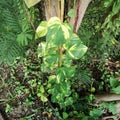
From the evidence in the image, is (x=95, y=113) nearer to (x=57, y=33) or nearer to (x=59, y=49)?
(x=59, y=49)

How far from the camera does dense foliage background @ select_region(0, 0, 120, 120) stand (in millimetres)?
1291

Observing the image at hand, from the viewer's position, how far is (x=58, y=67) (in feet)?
4.22

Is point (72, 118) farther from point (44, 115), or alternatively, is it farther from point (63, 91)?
→ point (63, 91)

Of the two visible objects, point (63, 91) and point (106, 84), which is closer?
point (63, 91)

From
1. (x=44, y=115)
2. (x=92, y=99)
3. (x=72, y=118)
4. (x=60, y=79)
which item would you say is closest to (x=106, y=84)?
(x=92, y=99)

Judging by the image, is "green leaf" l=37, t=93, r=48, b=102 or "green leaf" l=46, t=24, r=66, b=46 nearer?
"green leaf" l=46, t=24, r=66, b=46

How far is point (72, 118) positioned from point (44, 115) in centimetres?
17

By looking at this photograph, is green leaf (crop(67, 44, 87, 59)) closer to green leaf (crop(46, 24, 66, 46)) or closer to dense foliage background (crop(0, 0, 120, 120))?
dense foliage background (crop(0, 0, 120, 120))

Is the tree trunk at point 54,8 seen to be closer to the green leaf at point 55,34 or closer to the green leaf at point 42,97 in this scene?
the green leaf at point 55,34

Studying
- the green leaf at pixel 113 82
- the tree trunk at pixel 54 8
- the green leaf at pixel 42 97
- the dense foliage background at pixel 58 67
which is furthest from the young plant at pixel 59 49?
the green leaf at pixel 113 82

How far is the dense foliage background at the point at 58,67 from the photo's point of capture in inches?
50.8

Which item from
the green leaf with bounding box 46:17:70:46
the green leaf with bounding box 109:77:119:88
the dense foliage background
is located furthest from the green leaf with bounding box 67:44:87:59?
the green leaf with bounding box 109:77:119:88

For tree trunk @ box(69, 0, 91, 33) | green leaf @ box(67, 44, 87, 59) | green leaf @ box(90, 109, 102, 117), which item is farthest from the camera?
green leaf @ box(90, 109, 102, 117)

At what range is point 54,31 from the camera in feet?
3.31
